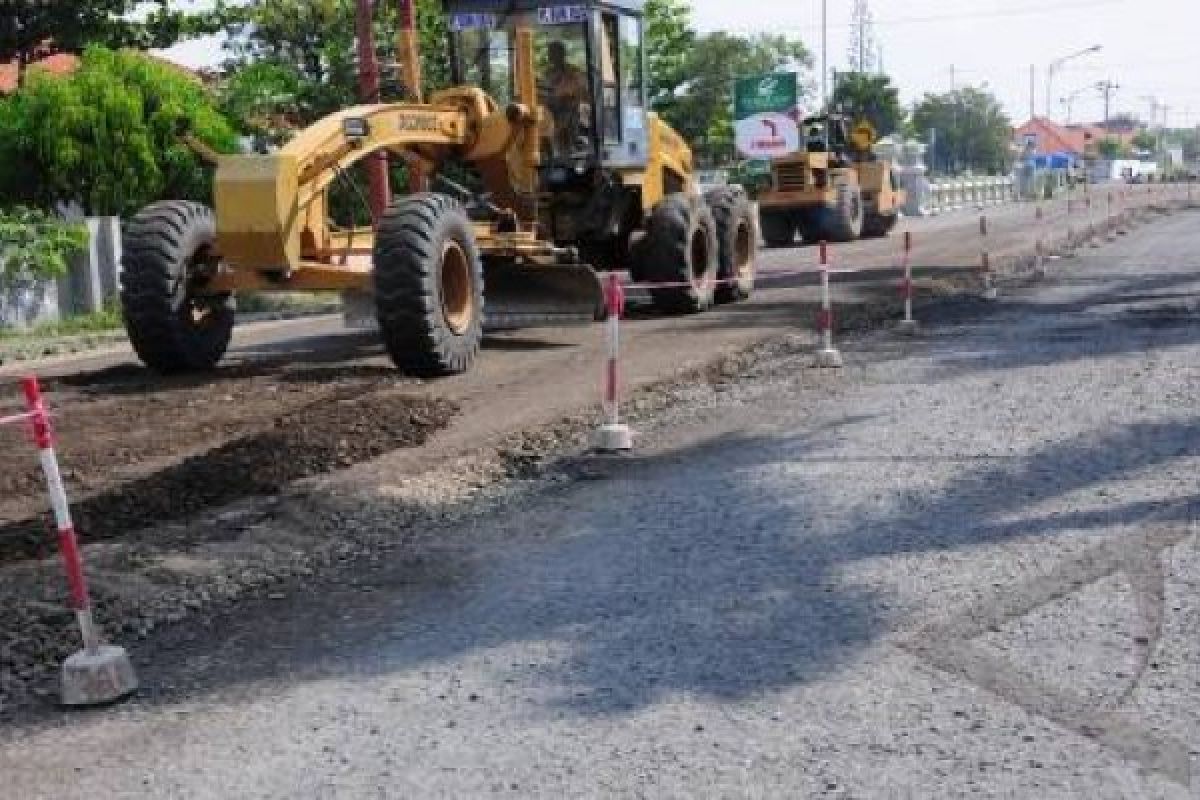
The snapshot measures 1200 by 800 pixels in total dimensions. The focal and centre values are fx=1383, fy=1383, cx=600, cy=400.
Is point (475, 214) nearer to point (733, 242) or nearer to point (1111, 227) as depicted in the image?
point (733, 242)

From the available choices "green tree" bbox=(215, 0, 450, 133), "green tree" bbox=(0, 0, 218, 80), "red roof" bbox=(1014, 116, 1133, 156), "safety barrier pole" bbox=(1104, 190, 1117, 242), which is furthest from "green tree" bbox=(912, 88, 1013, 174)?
"green tree" bbox=(0, 0, 218, 80)

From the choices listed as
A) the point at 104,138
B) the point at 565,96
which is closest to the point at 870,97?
the point at 104,138

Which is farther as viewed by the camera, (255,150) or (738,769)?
(255,150)

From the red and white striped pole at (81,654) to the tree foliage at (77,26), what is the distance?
22425 mm

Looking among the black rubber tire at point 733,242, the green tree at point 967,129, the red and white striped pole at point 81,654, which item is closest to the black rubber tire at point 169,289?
the red and white striped pole at point 81,654

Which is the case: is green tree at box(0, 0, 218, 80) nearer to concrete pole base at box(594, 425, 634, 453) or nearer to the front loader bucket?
the front loader bucket

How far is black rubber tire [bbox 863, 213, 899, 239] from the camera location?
37656 millimetres

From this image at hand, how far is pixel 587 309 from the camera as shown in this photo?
13.0 m

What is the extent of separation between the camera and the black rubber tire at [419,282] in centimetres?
1051

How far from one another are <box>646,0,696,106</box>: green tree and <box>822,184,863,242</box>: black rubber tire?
51.6 feet

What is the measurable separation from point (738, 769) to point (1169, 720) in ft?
4.67

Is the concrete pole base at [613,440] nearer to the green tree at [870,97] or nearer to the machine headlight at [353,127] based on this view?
the machine headlight at [353,127]

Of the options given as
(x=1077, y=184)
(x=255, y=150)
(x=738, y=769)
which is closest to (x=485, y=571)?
(x=738, y=769)

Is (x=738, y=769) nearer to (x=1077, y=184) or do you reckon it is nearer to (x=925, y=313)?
(x=925, y=313)
